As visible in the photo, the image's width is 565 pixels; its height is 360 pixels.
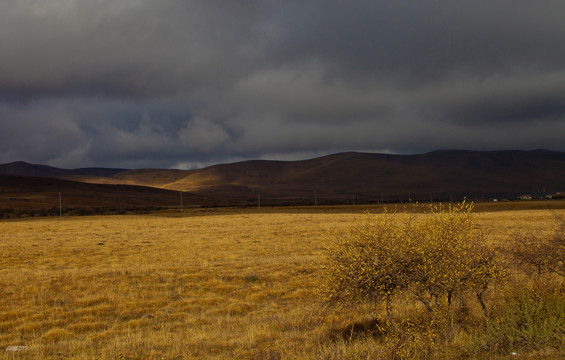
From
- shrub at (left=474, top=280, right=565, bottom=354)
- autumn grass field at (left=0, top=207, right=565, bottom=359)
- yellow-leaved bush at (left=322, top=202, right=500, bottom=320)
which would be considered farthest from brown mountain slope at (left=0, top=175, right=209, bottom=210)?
Result: shrub at (left=474, top=280, right=565, bottom=354)

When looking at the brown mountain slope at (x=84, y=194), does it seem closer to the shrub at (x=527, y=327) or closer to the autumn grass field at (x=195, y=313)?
the autumn grass field at (x=195, y=313)

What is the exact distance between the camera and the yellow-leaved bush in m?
7.69

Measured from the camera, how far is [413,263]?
25.6 ft

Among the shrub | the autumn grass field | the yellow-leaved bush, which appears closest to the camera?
the shrub

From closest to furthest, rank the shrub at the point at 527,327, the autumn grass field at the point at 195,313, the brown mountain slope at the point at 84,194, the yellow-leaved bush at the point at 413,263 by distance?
the shrub at the point at 527,327
the yellow-leaved bush at the point at 413,263
the autumn grass field at the point at 195,313
the brown mountain slope at the point at 84,194

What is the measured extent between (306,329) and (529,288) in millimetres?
5284

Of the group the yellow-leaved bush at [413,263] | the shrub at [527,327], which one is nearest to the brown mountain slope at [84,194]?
the yellow-leaved bush at [413,263]

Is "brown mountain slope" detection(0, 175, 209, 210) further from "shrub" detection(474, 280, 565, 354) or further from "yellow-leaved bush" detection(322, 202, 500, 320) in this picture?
"shrub" detection(474, 280, 565, 354)

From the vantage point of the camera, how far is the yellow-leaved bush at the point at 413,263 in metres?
7.69

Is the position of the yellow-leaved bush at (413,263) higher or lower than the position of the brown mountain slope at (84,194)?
lower

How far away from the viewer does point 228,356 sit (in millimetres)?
8320

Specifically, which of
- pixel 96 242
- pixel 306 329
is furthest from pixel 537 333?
pixel 96 242

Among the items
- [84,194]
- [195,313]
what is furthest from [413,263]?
[84,194]

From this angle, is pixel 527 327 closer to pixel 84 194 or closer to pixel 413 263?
pixel 413 263
